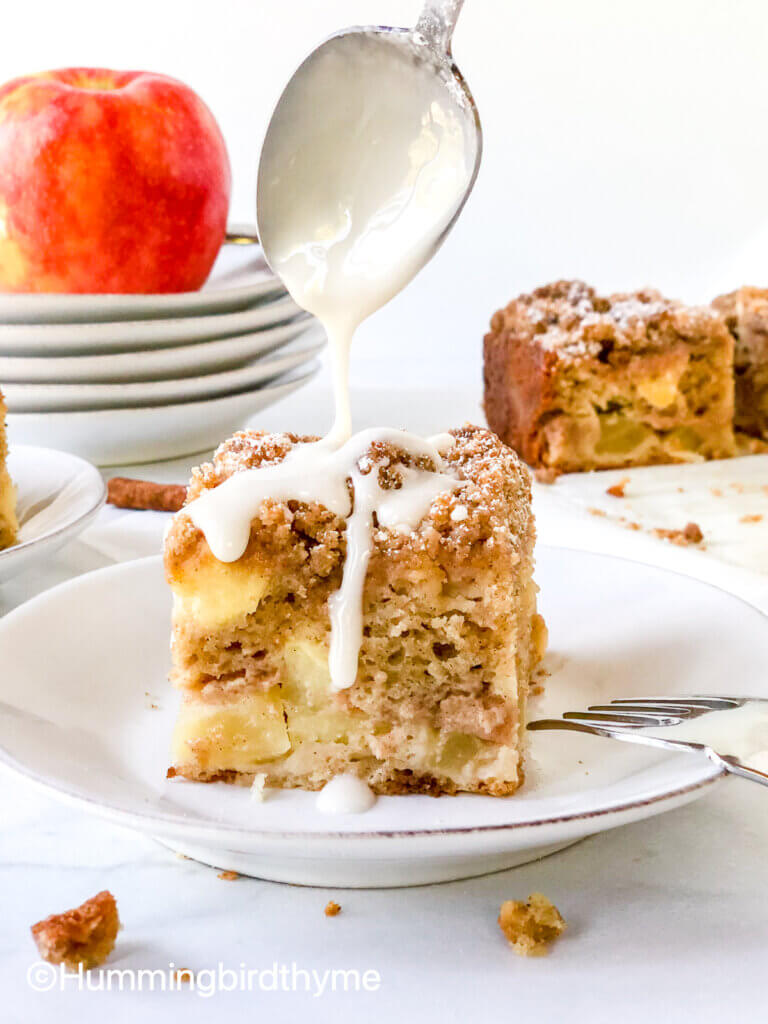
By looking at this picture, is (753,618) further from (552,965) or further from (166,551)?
(166,551)

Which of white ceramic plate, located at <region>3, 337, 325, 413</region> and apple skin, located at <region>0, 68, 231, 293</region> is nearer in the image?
white ceramic plate, located at <region>3, 337, 325, 413</region>

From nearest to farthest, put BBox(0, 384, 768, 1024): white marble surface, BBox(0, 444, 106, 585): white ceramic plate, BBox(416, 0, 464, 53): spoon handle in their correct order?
A: BBox(0, 384, 768, 1024): white marble surface, BBox(416, 0, 464, 53): spoon handle, BBox(0, 444, 106, 585): white ceramic plate

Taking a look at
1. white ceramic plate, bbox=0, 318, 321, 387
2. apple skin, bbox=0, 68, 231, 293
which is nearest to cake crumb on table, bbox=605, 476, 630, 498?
white ceramic plate, bbox=0, 318, 321, 387

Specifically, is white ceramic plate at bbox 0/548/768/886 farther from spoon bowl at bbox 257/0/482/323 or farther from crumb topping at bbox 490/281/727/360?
crumb topping at bbox 490/281/727/360

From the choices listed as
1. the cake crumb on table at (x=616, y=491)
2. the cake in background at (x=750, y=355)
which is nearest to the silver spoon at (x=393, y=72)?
the cake crumb on table at (x=616, y=491)

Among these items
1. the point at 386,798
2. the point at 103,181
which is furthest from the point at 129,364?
the point at 386,798

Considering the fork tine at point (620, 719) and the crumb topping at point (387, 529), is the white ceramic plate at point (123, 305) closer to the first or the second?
the crumb topping at point (387, 529)
